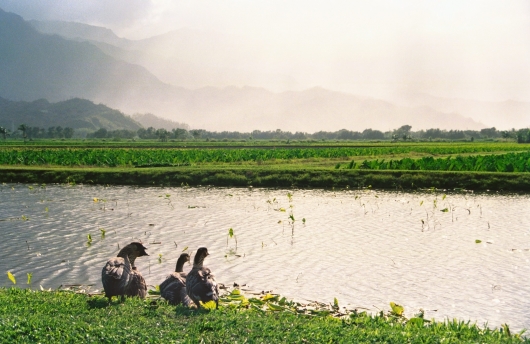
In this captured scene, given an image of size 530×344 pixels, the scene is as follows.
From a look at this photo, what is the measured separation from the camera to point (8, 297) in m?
9.67

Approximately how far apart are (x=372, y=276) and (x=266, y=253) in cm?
351

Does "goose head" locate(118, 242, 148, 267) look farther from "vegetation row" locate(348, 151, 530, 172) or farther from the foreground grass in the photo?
"vegetation row" locate(348, 151, 530, 172)

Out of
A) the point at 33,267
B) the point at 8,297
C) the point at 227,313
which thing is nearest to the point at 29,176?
the point at 33,267

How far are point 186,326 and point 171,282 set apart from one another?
1832 mm

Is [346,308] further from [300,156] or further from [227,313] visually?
[300,156]

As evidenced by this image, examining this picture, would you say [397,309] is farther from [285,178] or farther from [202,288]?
[285,178]

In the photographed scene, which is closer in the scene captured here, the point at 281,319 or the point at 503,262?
the point at 281,319

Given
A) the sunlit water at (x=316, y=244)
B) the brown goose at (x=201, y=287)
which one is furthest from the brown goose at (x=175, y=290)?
the sunlit water at (x=316, y=244)

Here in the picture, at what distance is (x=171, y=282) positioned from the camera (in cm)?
995

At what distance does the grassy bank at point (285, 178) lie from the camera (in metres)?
31.8

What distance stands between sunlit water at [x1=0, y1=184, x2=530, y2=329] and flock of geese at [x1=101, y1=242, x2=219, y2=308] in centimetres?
196

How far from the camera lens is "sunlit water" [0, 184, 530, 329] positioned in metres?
11.7

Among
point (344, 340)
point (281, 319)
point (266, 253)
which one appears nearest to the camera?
point (344, 340)

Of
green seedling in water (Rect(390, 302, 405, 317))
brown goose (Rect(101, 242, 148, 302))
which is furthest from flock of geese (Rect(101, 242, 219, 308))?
green seedling in water (Rect(390, 302, 405, 317))
